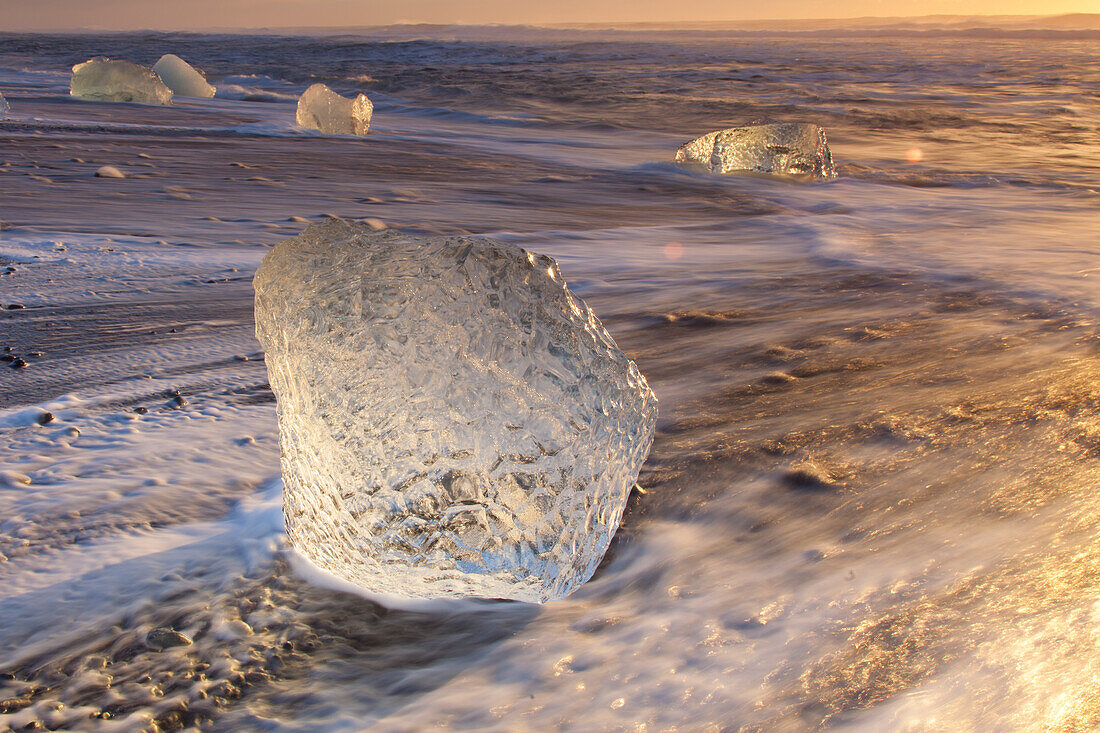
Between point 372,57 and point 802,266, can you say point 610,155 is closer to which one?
point 802,266

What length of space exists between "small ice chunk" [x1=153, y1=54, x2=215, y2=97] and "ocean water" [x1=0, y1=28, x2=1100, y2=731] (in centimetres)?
888

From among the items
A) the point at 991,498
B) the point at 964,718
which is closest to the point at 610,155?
the point at 991,498

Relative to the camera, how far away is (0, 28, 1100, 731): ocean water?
1341 mm

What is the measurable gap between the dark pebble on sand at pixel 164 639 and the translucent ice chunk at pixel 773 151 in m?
6.70

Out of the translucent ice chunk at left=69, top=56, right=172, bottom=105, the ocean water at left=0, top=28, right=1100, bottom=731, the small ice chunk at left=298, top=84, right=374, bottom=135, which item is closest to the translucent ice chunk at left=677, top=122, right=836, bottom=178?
the ocean water at left=0, top=28, right=1100, bottom=731

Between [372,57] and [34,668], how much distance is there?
104 ft

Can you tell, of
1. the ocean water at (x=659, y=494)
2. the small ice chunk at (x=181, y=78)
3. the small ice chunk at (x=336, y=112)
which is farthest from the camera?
the small ice chunk at (x=181, y=78)

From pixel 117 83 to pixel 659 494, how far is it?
11839 mm

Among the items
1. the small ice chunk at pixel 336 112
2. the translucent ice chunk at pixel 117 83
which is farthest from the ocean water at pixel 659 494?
the translucent ice chunk at pixel 117 83

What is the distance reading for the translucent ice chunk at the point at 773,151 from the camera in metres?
7.26

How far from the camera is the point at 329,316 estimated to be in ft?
4.66

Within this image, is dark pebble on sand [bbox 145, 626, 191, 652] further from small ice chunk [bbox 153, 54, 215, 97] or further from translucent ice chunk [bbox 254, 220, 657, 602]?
small ice chunk [bbox 153, 54, 215, 97]

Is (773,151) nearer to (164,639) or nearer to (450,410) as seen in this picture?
(450,410)

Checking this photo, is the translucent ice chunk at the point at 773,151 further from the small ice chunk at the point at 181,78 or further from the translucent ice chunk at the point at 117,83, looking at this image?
the small ice chunk at the point at 181,78
